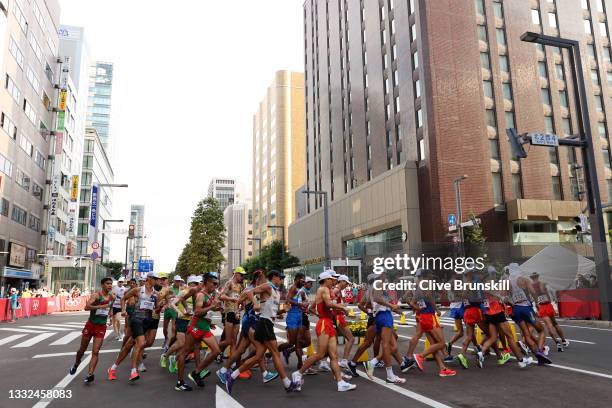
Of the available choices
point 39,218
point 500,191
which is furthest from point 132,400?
point 39,218

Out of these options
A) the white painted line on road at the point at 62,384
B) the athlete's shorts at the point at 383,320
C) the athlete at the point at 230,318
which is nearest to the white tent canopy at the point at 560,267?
the athlete's shorts at the point at 383,320

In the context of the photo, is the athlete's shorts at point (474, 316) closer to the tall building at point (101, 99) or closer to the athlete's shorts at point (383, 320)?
the athlete's shorts at point (383, 320)

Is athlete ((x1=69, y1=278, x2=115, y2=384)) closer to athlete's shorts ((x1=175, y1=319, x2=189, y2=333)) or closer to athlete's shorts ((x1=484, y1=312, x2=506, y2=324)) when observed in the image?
athlete's shorts ((x1=175, y1=319, x2=189, y2=333))

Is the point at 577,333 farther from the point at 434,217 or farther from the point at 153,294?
the point at 434,217

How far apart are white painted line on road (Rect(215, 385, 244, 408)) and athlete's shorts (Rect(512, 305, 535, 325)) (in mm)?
6445

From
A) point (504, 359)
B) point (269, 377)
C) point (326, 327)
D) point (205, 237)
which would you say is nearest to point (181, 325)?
point (269, 377)

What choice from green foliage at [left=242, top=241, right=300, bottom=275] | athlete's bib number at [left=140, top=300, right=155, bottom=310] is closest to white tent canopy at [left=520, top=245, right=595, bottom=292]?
athlete's bib number at [left=140, top=300, right=155, bottom=310]

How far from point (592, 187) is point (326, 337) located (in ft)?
49.9

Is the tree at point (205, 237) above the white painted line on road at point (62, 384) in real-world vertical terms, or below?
above

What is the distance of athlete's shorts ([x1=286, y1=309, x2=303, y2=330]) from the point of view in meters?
9.27

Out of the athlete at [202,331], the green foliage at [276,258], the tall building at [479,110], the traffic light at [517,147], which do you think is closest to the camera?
the athlete at [202,331]

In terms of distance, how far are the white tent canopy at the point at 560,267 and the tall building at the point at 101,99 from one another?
11600 centimetres

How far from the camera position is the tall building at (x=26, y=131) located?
39000 mm

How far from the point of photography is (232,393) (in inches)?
293
